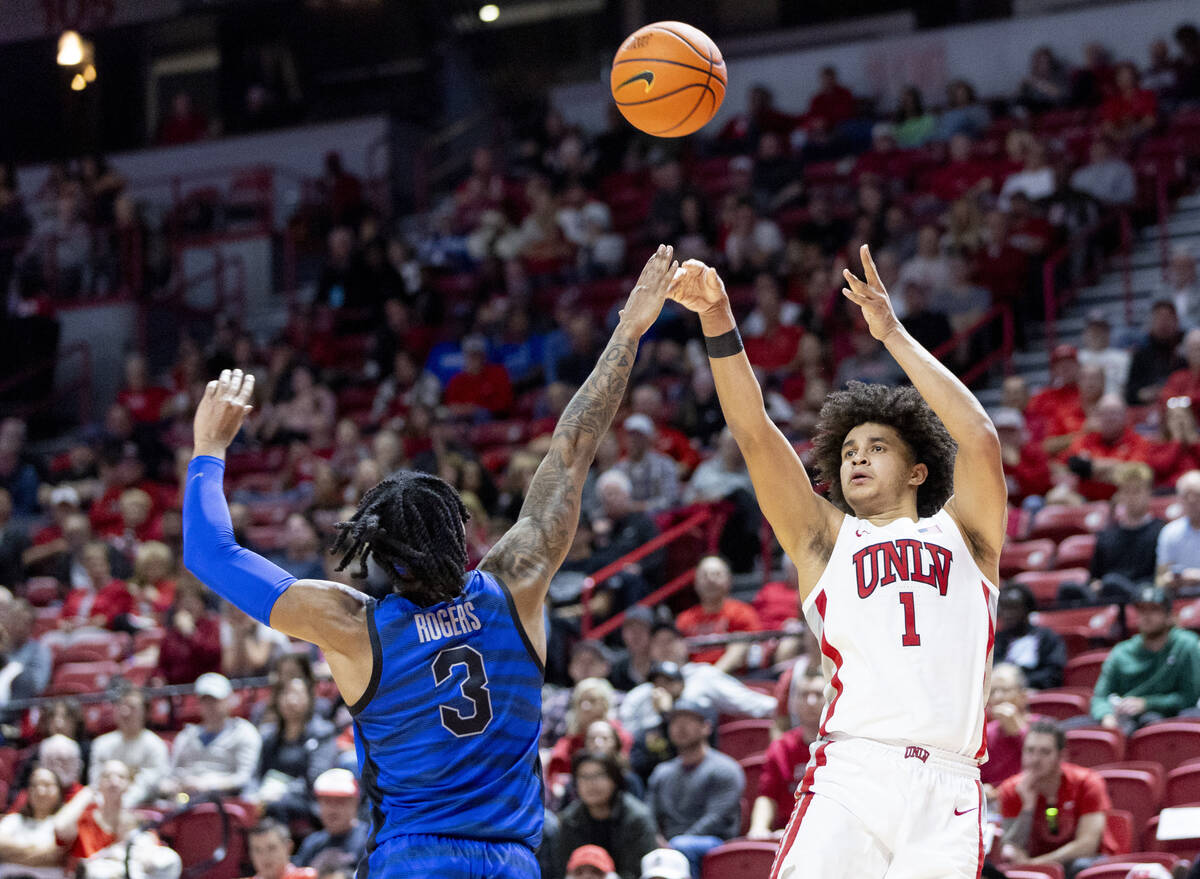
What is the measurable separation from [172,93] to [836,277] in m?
12.8

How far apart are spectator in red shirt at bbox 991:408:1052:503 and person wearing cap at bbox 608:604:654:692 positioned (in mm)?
3196

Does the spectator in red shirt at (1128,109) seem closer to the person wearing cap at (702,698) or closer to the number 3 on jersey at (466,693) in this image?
the person wearing cap at (702,698)

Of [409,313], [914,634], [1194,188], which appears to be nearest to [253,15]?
[409,313]

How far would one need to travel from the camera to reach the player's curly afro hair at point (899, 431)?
462 cm

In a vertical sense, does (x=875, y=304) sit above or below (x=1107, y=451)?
above

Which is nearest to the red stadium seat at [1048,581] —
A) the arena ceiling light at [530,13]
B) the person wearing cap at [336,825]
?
the person wearing cap at [336,825]

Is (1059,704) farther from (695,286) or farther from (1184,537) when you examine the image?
(695,286)

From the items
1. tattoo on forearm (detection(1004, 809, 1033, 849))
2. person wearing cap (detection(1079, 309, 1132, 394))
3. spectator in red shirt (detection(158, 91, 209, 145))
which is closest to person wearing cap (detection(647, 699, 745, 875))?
tattoo on forearm (detection(1004, 809, 1033, 849))

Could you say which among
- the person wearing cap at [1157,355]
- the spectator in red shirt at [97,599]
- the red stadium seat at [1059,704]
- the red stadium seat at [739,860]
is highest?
the person wearing cap at [1157,355]

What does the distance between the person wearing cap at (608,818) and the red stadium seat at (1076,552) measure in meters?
3.88

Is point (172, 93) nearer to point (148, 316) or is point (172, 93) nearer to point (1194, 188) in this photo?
point (148, 316)

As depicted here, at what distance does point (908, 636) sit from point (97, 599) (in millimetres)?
10624

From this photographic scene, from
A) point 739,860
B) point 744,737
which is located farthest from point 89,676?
point 739,860

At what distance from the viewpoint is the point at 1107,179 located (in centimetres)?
1520
